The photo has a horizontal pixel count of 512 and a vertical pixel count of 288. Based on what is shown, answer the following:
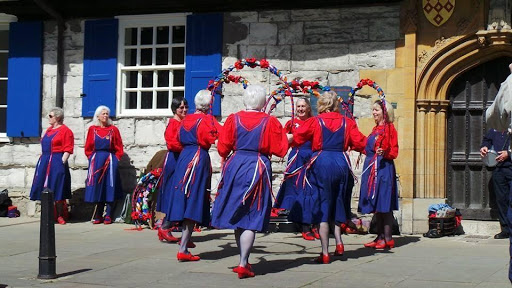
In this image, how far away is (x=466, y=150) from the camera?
Result: 12008 mm

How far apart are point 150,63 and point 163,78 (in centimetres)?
34

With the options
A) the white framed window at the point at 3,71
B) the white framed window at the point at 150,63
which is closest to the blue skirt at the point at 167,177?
the white framed window at the point at 150,63

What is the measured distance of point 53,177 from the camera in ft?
42.8

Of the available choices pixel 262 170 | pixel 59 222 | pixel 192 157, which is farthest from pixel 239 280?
pixel 59 222

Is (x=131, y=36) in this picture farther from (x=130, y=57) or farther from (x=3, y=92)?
(x=3, y=92)

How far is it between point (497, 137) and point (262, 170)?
15.1 ft

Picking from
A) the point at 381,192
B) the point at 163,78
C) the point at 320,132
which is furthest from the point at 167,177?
the point at 163,78

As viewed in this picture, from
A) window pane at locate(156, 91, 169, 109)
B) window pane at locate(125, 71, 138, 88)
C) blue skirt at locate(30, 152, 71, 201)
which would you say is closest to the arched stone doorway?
window pane at locate(156, 91, 169, 109)

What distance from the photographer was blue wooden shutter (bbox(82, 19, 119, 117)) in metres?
13.7

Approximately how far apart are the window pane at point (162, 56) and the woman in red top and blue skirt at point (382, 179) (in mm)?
4682

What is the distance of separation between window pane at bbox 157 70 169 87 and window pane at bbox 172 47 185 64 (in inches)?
9.4

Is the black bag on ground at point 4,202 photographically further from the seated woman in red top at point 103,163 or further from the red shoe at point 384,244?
the red shoe at point 384,244

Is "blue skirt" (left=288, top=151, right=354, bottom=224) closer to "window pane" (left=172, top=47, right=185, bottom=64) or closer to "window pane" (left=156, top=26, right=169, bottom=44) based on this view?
"window pane" (left=172, top=47, right=185, bottom=64)

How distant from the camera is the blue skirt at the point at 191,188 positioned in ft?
28.9
